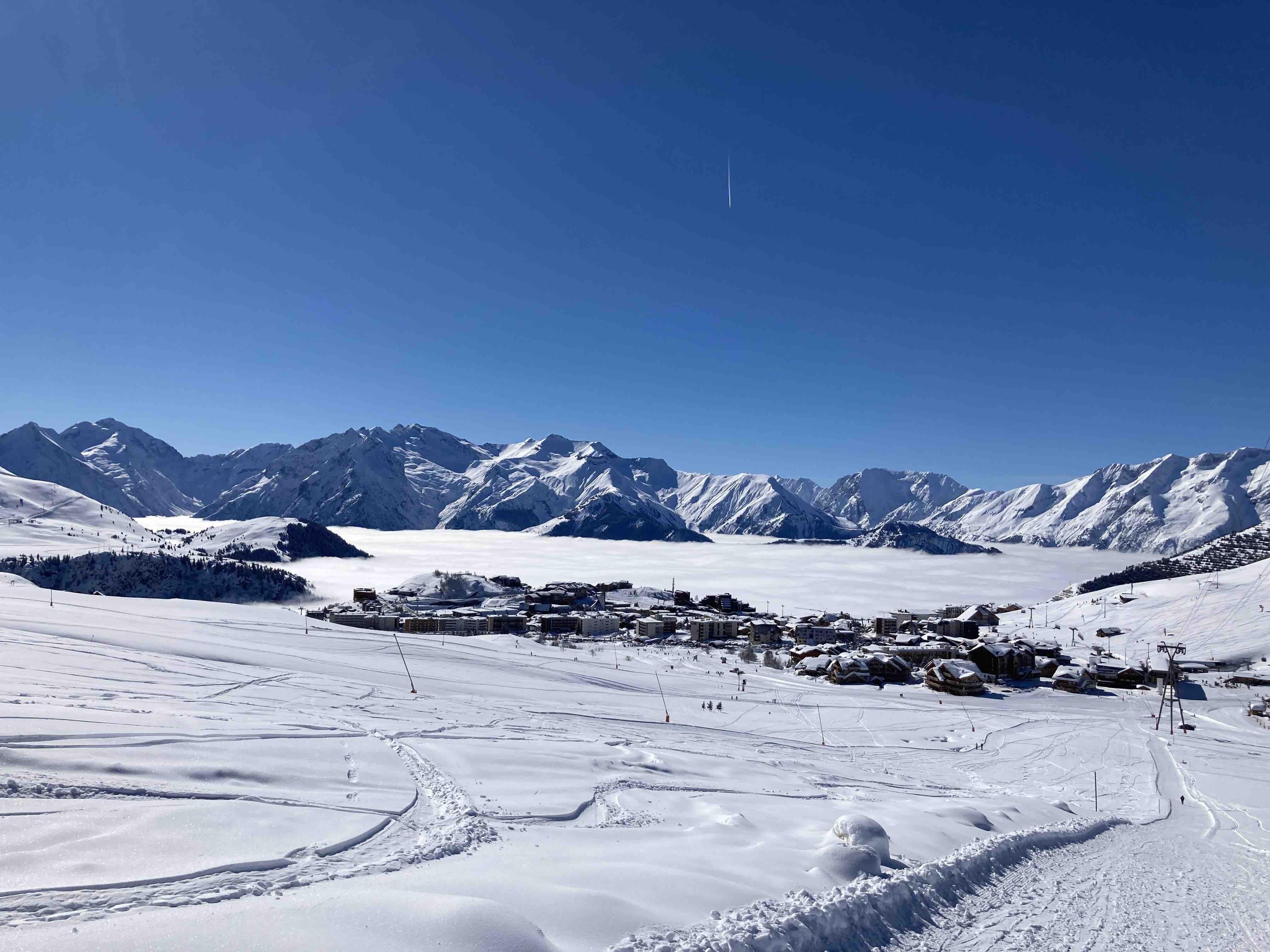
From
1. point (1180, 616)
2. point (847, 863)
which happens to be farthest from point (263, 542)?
point (847, 863)

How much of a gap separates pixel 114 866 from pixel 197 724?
8344 millimetres

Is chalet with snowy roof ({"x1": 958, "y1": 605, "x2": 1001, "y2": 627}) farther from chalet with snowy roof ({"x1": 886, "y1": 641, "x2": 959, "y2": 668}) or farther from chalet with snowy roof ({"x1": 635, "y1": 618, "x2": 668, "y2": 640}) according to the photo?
chalet with snowy roof ({"x1": 635, "y1": 618, "x2": 668, "y2": 640})

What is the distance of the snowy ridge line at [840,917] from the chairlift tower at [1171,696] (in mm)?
37043

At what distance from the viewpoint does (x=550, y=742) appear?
1841 cm

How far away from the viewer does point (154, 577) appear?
10706 centimetres

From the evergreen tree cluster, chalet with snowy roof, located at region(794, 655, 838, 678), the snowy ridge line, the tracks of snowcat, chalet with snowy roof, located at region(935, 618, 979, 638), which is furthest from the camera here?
the evergreen tree cluster

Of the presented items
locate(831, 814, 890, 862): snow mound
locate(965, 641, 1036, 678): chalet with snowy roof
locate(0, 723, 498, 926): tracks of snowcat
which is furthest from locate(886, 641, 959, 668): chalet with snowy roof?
locate(0, 723, 498, 926): tracks of snowcat

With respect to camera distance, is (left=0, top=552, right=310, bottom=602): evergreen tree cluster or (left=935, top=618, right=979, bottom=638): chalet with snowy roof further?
(left=0, top=552, right=310, bottom=602): evergreen tree cluster

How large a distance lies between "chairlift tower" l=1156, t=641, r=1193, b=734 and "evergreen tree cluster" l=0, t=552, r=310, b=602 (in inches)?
4630

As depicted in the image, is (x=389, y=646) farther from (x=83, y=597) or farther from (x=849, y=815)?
(x=849, y=815)

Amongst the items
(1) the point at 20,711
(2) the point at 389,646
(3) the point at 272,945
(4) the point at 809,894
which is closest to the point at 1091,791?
(4) the point at 809,894

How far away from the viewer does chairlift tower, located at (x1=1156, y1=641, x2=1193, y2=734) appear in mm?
41344

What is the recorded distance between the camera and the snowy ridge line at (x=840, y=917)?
655 centimetres

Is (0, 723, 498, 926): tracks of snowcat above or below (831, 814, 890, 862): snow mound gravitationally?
above
